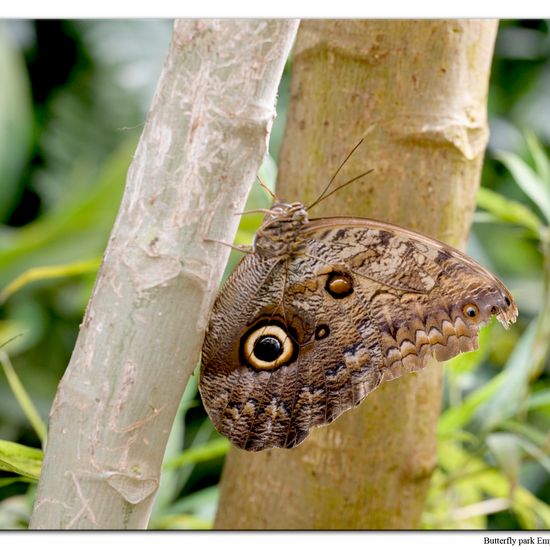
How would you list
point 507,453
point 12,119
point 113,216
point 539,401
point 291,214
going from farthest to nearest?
point 12,119
point 113,216
point 539,401
point 507,453
point 291,214

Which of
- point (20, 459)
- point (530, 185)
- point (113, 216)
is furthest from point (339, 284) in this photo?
point (113, 216)

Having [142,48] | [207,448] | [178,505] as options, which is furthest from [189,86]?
[142,48]

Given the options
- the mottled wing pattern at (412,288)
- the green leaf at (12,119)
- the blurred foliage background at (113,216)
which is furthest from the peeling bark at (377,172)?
the green leaf at (12,119)

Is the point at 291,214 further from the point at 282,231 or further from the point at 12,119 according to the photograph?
the point at 12,119

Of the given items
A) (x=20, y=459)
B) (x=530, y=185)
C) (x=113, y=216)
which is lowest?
(x=113, y=216)

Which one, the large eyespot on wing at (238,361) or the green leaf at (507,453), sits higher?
the large eyespot on wing at (238,361)

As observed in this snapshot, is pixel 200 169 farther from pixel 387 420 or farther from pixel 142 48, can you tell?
pixel 142 48

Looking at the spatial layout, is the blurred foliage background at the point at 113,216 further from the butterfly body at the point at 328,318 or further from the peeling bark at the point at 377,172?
the butterfly body at the point at 328,318
